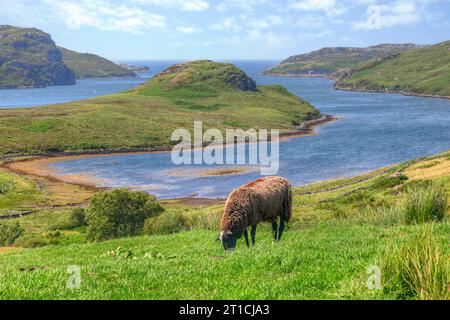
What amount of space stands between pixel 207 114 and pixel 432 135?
8159 centimetres

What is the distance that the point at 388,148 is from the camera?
120250 mm

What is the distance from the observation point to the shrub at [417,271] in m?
8.11

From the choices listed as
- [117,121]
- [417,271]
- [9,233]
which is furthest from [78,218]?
[117,121]

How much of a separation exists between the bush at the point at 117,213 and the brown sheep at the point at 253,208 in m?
22.8

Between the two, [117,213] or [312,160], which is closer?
[117,213]

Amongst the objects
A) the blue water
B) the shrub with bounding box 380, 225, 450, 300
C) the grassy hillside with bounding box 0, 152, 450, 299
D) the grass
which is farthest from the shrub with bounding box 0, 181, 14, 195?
the shrub with bounding box 380, 225, 450, 300

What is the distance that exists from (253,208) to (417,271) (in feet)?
29.2

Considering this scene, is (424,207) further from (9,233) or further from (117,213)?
(9,233)

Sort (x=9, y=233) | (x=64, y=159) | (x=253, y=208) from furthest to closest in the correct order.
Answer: (x=64, y=159) → (x=9, y=233) → (x=253, y=208)

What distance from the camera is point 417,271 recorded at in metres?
8.46

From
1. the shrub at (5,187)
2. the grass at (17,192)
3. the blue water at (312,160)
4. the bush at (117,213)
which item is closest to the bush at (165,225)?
the bush at (117,213)

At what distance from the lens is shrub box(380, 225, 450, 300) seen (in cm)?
811

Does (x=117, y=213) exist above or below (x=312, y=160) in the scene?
above
